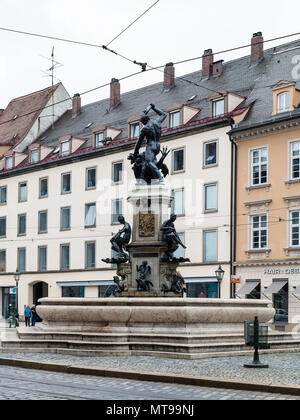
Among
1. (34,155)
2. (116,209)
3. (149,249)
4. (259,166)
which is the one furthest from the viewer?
(34,155)

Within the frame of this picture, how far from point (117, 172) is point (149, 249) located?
97.1ft

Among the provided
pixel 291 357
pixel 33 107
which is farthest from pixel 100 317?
pixel 33 107

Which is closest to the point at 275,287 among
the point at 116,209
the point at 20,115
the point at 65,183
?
the point at 116,209

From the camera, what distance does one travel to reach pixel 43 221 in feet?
185

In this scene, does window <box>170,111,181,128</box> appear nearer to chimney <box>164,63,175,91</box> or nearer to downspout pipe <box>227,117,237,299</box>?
downspout pipe <box>227,117,237,299</box>

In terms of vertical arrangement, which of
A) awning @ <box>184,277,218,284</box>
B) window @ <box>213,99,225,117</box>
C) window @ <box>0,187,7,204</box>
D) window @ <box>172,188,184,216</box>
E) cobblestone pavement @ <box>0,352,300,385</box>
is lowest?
cobblestone pavement @ <box>0,352,300,385</box>

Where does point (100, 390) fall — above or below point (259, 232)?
below

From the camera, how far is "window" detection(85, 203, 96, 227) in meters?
52.4

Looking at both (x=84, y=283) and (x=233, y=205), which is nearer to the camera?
(x=233, y=205)

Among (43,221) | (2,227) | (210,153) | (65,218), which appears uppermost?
(210,153)

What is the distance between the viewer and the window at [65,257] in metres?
54.3

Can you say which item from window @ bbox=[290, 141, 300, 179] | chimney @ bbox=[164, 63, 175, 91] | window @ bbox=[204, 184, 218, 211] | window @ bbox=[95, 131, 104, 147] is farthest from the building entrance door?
window @ bbox=[290, 141, 300, 179]

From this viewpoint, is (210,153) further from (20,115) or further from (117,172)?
(20,115)

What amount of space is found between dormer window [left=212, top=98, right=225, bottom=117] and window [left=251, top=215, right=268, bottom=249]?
6.89 m
